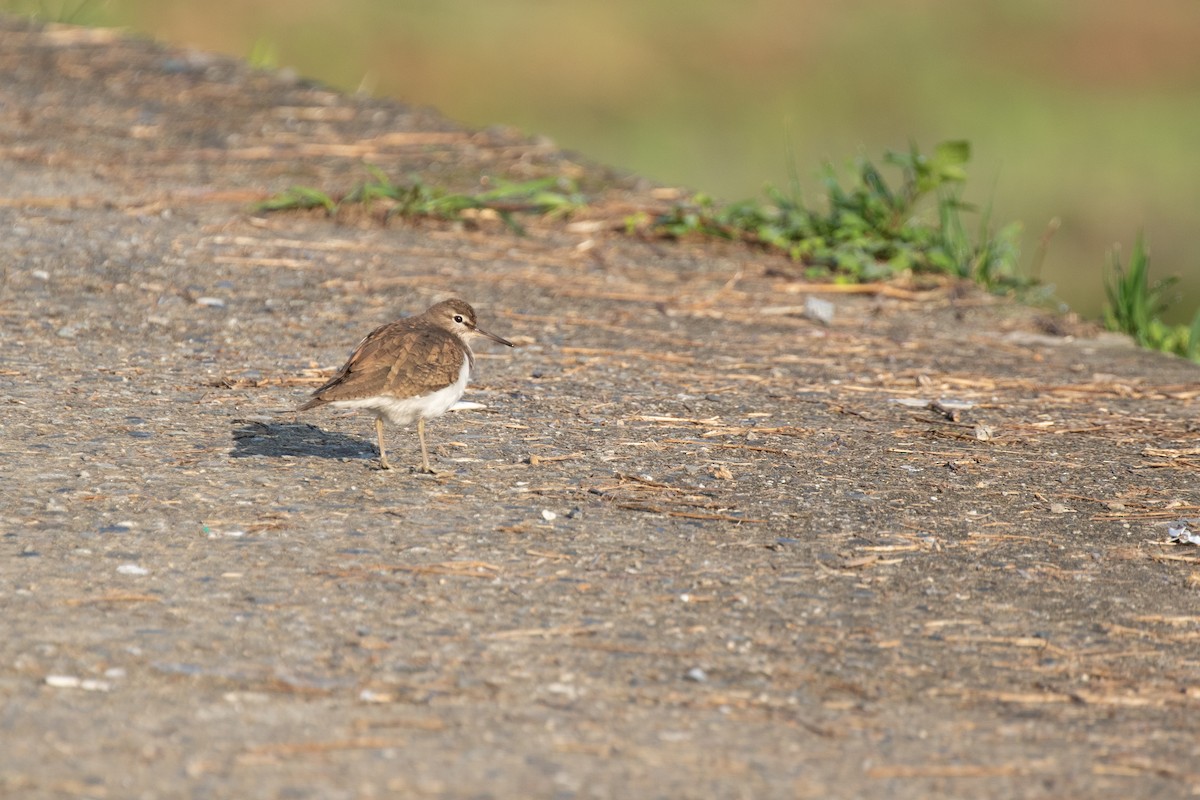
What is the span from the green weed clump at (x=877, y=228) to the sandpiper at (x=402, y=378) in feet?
12.3

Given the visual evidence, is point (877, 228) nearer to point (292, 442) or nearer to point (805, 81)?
point (292, 442)

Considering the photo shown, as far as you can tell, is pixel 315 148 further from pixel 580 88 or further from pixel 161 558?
pixel 580 88

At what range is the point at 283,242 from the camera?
895cm

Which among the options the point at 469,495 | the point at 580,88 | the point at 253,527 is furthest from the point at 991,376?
the point at 580,88

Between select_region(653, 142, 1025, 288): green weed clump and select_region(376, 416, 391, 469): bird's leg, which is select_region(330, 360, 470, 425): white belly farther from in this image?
select_region(653, 142, 1025, 288): green weed clump

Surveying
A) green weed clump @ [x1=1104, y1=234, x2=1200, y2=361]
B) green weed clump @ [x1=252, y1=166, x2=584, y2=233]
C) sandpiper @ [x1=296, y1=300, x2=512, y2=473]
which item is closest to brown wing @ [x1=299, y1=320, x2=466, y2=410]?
sandpiper @ [x1=296, y1=300, x2=512, y2=473]

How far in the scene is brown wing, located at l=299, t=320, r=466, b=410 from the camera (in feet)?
18.9

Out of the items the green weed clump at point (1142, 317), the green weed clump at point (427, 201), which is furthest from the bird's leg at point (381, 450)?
the green weed clump at point (1142, 317)

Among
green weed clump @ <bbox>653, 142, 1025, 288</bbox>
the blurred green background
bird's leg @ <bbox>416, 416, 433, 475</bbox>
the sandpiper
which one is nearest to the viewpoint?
the sandpiper

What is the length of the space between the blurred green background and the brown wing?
1029 cm

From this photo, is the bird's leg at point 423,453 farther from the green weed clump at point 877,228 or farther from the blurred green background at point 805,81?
the blurred green background at point 805,81

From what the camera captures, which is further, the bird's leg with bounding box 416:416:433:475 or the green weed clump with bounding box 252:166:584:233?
the green weed clump with bounding box 252:166:584:233

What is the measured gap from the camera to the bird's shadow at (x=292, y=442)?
5941mm

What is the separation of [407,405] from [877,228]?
4830 mm
